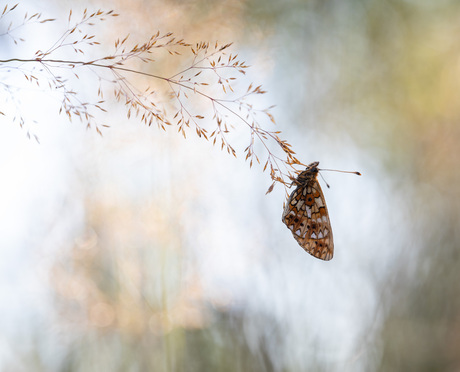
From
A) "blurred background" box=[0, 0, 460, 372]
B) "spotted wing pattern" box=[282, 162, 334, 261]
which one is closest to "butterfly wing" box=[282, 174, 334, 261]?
"spotted wing pattern" box=[282, 162, 334, 261]

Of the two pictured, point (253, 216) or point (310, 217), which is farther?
point (253, 216)

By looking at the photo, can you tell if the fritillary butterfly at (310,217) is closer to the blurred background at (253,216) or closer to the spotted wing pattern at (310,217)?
the spotted wing pattern at (310,217)

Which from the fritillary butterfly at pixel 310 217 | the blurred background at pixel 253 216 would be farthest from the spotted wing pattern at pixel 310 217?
the blurred background at pixel 253 216

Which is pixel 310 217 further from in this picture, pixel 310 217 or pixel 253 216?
pixel 253 216

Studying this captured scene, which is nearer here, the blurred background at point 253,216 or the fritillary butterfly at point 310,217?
the fritillary butterfly at point 310,217

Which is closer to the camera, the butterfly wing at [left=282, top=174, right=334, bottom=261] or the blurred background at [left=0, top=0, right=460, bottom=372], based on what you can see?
the butterfly wing at [left=282, top=174, right=334, bottom=261]

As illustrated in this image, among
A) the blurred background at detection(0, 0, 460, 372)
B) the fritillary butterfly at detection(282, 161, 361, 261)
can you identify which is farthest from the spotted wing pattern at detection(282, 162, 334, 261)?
the blurred background at detection(0, 0, 460, 372)

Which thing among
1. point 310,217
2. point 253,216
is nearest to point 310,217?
point 310,217

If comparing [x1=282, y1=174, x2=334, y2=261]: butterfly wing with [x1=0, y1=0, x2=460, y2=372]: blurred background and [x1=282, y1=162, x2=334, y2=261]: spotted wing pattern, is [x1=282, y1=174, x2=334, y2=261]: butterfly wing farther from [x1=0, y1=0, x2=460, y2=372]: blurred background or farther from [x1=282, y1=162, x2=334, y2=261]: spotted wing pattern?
[x1=0, y1=0, x2=460, y2=372]: blurred background

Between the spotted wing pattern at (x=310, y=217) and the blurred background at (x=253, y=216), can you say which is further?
the blurred background at (x=253, y=216)
